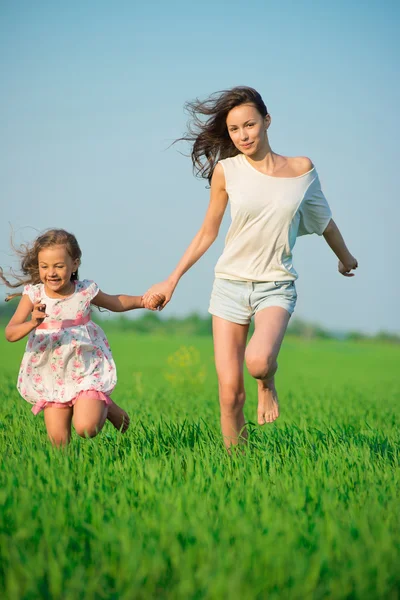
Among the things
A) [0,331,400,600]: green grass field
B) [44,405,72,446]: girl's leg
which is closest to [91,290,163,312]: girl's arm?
[44,405,72,446]: girl's leg

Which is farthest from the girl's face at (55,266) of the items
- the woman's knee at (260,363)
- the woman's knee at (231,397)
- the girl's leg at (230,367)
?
the woman's knee at (260,363)

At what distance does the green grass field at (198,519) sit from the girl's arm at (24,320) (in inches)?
29.1

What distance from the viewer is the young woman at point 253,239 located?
4508 millimetres

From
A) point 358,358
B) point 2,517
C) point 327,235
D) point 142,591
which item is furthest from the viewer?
point 358,358

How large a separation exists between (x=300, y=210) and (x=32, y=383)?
213 centimetres

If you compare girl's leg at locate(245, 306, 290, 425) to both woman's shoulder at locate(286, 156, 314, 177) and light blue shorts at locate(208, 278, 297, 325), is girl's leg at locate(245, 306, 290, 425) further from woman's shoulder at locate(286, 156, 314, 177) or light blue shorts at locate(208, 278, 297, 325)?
woman's shoulder at locate(286, 156, 314, 177)

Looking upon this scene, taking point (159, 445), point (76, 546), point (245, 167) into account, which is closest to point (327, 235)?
point (245, 167)

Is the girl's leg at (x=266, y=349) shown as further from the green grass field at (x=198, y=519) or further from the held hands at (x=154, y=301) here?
the held hands at (x=154, y=301)

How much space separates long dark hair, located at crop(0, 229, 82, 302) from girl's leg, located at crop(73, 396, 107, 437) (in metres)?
0.88

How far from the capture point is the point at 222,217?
4.87 m

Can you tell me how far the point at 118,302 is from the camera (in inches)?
195

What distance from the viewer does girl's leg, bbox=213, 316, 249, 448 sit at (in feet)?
15.0

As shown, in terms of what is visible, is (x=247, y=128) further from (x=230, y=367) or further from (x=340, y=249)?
(x=230, y=367)

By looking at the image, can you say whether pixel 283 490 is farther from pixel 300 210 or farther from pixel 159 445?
pixel 300 210
